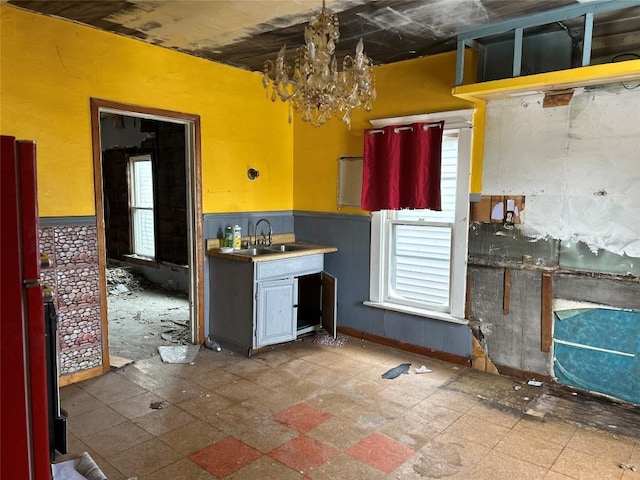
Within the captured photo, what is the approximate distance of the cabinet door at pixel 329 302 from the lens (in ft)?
14.3

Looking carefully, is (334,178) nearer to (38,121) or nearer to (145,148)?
(38,121)

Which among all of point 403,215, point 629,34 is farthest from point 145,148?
point 629,34

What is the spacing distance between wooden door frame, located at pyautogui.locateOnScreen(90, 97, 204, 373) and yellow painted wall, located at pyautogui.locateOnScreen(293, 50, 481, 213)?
119 cm

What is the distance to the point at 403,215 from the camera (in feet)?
13.9

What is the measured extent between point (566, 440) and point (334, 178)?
9.75 feet

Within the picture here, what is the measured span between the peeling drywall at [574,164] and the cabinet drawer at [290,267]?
1.70 meters

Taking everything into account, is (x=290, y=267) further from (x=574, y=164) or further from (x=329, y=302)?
(x=574, y=164)

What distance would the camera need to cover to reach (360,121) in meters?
4.44

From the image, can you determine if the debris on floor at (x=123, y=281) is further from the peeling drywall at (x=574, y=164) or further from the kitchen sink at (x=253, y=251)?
the peeling drywall at (x=574, y=164)

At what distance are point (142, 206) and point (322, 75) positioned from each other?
5107 mm

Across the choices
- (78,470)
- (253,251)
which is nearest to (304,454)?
(78,470)

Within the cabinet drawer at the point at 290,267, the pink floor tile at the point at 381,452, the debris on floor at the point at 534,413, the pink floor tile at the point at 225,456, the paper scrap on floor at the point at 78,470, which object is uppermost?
the cabinet drawer at the point at 290,267

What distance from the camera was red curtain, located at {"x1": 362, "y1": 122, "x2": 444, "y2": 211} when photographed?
3.84 meters

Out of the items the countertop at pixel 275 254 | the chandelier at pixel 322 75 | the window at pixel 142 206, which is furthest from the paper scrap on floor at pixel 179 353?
the window at pixel 142 206
